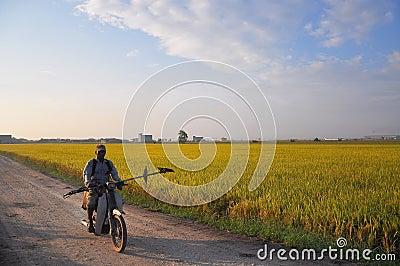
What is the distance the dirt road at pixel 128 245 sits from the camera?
17.2 feet

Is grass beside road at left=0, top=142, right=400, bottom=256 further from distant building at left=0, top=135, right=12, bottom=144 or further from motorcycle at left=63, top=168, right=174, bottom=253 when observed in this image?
distant building at left=0, top=135, right=12, bottom=144

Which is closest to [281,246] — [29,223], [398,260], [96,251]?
[398,260]

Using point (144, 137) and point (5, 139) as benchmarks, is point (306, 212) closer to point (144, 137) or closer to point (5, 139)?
point (144, 137)

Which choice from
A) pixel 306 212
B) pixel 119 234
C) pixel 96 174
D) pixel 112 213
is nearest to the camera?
pixel 119 234

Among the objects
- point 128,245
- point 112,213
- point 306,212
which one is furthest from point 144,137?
point 306,212

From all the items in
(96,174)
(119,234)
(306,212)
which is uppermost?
(96,174)

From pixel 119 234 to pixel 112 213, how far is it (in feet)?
1.31

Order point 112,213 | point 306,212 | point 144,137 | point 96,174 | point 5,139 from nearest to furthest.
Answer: point 112,213, point 96,174, point 306,212, point 144,137, point 5,139

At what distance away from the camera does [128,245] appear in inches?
236

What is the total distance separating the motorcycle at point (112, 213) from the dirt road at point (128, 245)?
0.64ft

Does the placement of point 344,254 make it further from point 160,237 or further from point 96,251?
point 96,251

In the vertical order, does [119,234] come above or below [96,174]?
below

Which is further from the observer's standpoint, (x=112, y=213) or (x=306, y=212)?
(x=306, y=212)

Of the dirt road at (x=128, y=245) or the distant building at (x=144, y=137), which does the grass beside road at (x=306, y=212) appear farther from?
the distant building at (x=144, y=137)
